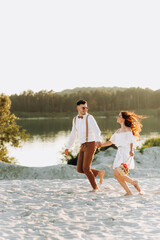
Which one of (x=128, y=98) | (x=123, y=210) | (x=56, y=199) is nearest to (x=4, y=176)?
(x=56, y=199)

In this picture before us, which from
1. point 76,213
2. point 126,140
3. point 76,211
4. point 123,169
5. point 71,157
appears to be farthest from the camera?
point 71,157

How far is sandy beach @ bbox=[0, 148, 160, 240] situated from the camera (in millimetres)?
4293

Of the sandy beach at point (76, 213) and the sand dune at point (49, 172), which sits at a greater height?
the sandy beach at point (76, 213)

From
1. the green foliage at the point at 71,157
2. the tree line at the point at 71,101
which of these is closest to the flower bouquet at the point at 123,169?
the green foliage at the point at 71,157

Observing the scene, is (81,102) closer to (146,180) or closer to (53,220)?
(53,220)

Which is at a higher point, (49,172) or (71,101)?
(71,101)

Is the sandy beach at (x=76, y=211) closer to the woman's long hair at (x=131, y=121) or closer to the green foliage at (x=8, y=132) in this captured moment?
the woman's long hair at (x=131, y=121)

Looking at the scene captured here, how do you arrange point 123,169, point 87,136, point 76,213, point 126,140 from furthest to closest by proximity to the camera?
point 87,136, point 126,140, point 123,169, point 76,213

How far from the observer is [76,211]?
17.3 ft

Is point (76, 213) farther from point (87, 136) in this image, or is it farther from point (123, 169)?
point (87, 136)

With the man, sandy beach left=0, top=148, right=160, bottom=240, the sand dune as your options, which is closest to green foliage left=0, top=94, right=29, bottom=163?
the sand dune

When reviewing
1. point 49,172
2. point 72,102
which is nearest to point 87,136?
point 49,172

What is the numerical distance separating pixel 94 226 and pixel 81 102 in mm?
2727

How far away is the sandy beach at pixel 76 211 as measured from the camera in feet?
14.1
